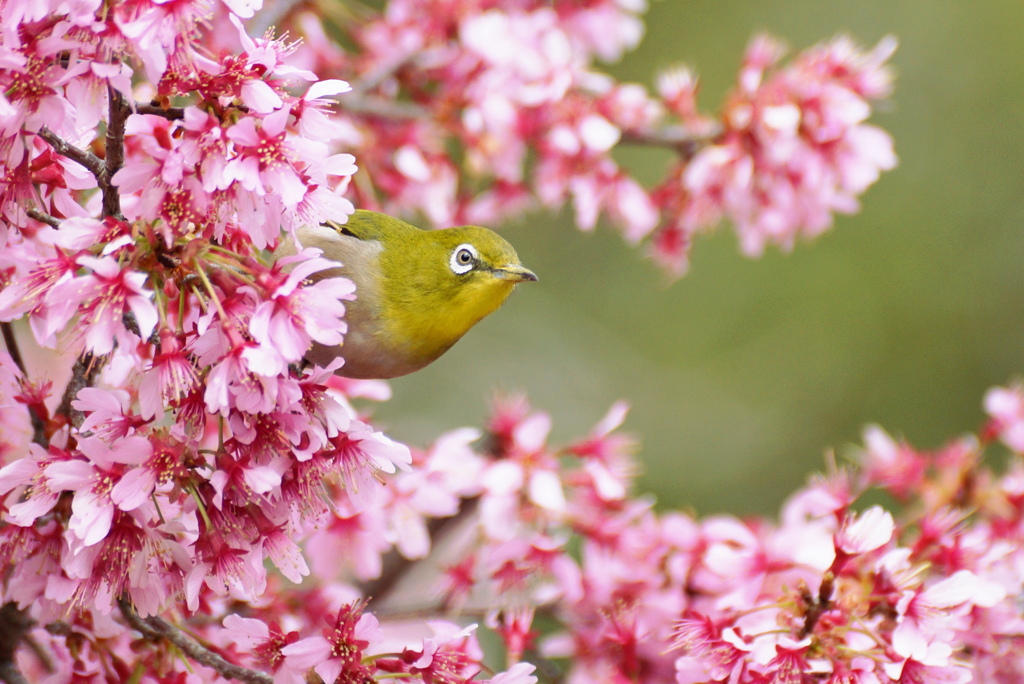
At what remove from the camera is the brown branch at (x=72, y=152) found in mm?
1420

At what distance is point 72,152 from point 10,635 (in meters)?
0.90

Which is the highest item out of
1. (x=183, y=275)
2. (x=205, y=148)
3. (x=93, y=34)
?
(x=93, y=34)

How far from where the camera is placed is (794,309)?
24.4 feet

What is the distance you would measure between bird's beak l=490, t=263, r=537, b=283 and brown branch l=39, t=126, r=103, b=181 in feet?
2.70

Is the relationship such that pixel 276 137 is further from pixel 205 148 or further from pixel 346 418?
pixel 346 418

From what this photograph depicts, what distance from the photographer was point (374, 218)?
7.03 ft

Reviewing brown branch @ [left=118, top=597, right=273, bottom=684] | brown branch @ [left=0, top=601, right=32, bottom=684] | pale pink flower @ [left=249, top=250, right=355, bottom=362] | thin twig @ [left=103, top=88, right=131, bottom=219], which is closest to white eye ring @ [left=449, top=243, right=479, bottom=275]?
pale pink flower @ [left=249, top=250, right=355, bottom=362]

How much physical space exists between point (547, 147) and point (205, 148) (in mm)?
1770

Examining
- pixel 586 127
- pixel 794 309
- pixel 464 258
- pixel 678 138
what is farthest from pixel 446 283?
pixel 794 309

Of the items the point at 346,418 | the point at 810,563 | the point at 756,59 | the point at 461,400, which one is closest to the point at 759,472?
the point at 461,400

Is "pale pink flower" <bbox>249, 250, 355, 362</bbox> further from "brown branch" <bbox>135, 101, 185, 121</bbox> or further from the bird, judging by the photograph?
the bird

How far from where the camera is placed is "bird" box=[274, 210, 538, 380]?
192 cm

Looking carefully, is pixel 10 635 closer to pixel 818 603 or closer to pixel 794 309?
pixel 818 603

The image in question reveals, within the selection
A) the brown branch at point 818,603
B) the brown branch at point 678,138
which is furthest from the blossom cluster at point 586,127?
the brown branch at point 818,603
